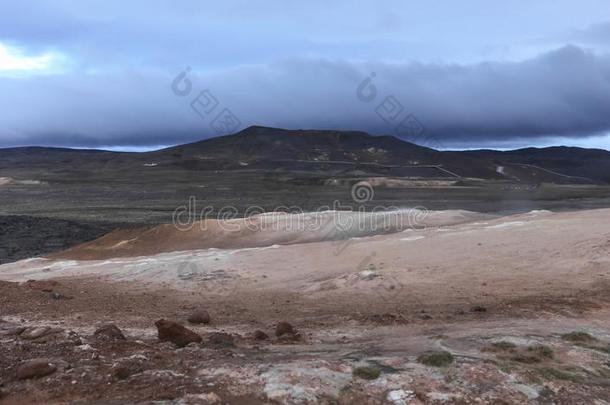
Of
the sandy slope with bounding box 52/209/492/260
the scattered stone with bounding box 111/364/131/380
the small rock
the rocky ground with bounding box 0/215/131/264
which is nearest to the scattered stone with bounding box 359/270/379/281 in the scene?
the small rock

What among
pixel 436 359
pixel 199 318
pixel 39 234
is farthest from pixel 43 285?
pixel 39 234

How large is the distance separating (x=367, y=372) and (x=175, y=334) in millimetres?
2551

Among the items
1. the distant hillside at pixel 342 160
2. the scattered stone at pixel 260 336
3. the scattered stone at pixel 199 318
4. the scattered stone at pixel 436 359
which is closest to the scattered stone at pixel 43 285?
the scattered stone at pixel 199 318

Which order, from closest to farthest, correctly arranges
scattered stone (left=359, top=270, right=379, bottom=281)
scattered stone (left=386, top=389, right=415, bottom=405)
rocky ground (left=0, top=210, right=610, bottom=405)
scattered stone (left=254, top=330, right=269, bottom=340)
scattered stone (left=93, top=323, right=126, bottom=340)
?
scattered stone (left=386, top=389, right=415, bottom=405), rocky ground (left=0, top=210, right=610, bottom=405), scattered stone (left=93, top=323, right=126, bottom=340), scattered stone (left=254, top=330, right=269, bottom=340), scattered stone (left=359, top=270, right=379, bottom=281)

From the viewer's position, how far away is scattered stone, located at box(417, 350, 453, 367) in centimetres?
641

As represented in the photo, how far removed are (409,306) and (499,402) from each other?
460cm

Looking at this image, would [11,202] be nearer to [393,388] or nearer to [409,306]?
[409,306]

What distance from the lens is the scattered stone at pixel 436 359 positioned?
252 inches

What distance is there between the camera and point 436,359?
6484 mm

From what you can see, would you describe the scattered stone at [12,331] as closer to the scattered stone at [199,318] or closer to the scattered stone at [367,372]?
the scattered stone at [199,318]

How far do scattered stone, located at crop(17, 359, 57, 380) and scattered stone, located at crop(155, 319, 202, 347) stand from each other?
153cm

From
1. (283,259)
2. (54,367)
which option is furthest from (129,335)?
(283,259)

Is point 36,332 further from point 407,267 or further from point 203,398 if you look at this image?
point 407,267

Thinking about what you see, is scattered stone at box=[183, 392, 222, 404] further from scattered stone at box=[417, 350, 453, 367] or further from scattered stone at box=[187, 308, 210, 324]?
scattered stone at box=[187, 308, 210, 324]
